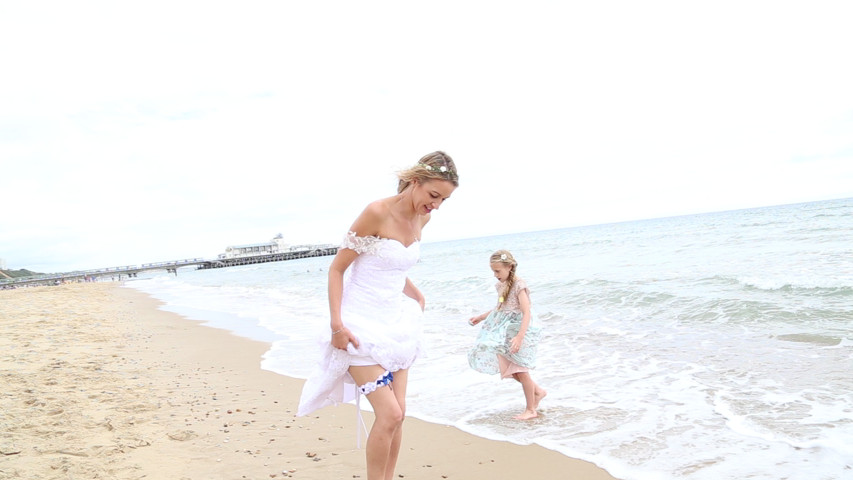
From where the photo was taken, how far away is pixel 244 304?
1797 centimetres

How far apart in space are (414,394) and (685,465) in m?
2.83

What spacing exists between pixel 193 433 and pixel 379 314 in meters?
2.33

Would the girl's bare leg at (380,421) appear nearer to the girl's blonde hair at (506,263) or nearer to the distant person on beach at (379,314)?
Answer: the distant person on beach at (379,314)

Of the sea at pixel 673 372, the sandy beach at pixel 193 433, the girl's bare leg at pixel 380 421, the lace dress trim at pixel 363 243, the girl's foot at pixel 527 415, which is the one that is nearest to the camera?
the girl's bare leg at pixel 380 421

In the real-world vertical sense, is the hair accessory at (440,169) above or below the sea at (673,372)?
above

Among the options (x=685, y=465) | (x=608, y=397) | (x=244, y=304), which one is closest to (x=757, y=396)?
(x=608, y=397)

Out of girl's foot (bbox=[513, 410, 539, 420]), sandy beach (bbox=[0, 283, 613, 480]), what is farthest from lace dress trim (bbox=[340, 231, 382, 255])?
girl's foot (bbox=[513, 410, 539, 420])

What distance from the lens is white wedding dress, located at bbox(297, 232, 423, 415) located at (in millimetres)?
2891

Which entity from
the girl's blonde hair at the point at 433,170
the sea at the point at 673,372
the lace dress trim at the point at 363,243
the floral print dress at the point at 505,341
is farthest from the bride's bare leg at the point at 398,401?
the floral print dress at the point at 505,341

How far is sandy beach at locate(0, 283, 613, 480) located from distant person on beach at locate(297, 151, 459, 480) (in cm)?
93

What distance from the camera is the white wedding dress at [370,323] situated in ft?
9.48

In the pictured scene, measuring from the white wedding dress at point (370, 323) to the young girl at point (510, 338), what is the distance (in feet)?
6.87

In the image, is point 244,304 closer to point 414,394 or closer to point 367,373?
point 414,394

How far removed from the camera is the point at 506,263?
199 inches
